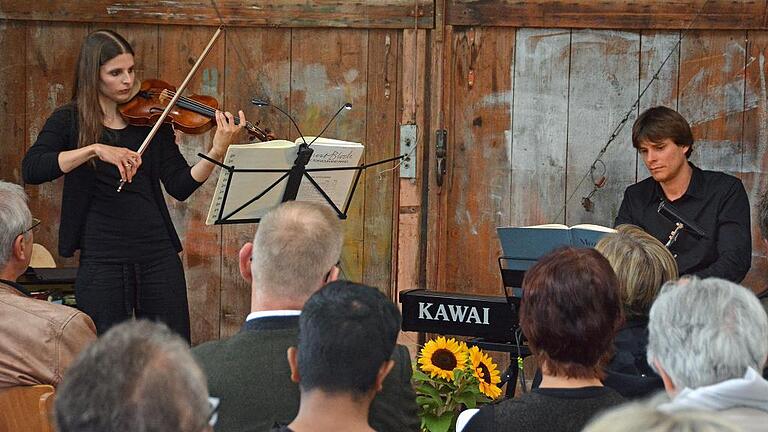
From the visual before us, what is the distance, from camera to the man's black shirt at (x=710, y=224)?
4297mm

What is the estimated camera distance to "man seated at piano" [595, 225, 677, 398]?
2.80 meters

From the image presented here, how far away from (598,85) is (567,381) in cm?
307

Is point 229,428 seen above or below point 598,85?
below

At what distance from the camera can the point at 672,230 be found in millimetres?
4418

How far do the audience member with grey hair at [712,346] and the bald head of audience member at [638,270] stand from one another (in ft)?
2.69

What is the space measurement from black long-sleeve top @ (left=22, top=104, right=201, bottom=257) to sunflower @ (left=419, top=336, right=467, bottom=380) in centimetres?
126

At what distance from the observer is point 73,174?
164 inches

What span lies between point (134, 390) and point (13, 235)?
5.98 ft

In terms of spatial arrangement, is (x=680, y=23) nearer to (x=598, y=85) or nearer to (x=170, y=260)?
(x=598, y=85)

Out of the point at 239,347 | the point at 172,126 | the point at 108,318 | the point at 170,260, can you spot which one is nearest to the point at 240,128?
the point at 172,126

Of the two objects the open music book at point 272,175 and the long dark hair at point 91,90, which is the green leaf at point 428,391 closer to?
the open music book at point 272,175

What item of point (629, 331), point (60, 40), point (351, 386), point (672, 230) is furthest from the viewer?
point (60, 40)

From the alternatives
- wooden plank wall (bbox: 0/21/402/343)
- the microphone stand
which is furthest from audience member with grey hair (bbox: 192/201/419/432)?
wooden plank wall (bbox: 0/21/402/343)

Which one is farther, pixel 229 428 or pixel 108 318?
pixel 108 318
